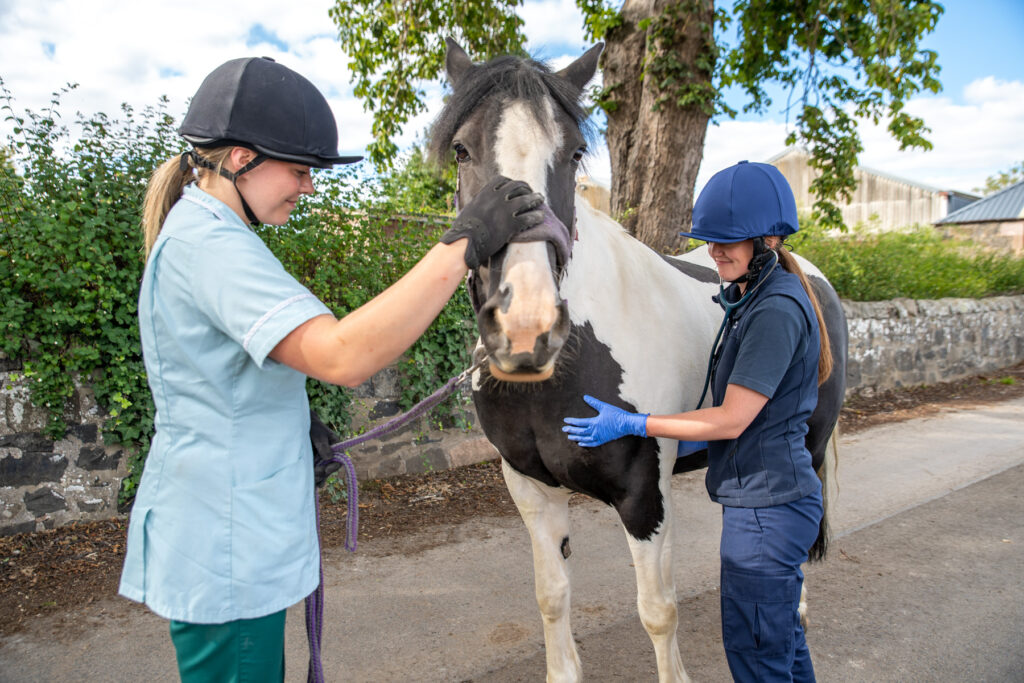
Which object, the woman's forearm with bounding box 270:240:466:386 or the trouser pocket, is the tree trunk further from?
the woman's forearm with bounding box 270:240:466:386

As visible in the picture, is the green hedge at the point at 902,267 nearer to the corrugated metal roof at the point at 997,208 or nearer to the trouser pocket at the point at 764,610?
the trouser pocket at the point at 764,610

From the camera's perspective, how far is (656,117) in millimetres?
6223

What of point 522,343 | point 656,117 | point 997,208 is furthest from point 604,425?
point 997,208

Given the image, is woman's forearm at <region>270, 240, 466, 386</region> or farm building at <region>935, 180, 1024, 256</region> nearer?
woman's forearm at <region>270, 240, 466, 386</region>

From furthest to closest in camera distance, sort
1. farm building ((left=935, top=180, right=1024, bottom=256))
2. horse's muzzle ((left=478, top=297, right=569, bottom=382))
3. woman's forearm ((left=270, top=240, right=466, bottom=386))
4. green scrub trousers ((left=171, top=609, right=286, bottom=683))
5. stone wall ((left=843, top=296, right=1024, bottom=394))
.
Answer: farm building ((left=935, top=180, right=1024, bottom=256))
stone wall ((left=843, top=296, right=1024, bottom=394))
horse's muzzle ((left=478, top=297, right=569, bottom=382))
green scrub trousers ((left=171, top=609, right=286, bottom=683))
woman's forearm ((left=270, top=240, right=466, bottom=386))

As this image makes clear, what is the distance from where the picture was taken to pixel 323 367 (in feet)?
3.56

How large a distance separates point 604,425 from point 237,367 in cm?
112

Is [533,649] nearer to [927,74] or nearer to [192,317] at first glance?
[192,317]

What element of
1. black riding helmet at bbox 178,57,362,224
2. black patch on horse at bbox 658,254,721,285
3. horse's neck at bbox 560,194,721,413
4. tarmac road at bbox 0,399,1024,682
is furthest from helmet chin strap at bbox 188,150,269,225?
tarmac road at bbox 0,399,1024,682

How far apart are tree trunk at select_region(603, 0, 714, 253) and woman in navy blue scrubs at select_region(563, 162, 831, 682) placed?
443cm

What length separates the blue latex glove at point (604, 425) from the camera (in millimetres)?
1893

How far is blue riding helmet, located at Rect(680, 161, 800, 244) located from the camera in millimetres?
1847

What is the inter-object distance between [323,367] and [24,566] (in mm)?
3545

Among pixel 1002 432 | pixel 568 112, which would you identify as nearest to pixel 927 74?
pixel 1002 432
